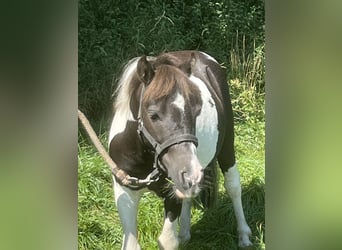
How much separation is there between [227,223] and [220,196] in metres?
0.09

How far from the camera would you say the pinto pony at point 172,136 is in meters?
1.74

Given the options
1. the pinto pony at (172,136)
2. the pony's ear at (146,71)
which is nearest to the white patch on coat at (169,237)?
the pinto pony at (172,136)

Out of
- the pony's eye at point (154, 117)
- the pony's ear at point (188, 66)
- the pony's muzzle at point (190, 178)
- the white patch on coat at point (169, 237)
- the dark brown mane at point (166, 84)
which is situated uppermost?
the pony's ear at point (188, 66)

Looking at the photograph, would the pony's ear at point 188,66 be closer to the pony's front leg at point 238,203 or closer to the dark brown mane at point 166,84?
the dark brown mane at point 166,84

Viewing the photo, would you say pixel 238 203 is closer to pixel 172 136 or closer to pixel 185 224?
pixel 185 224

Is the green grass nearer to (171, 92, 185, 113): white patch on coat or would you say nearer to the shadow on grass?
the shadow on grass

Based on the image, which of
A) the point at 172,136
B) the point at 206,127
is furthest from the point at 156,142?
the point at 206,127

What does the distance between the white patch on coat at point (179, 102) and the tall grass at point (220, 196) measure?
0.22 m

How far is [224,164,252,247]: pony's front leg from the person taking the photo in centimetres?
185

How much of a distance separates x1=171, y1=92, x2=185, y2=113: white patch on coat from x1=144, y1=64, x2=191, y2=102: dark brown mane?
0.04 ft

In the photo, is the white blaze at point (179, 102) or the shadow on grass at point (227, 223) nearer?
the white blaze at point (179, 102)

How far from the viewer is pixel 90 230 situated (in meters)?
1.86

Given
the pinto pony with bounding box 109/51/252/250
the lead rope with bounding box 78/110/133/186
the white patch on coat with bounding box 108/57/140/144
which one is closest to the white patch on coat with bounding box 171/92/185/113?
the pinto pony with bounding box 109/51/252/250
